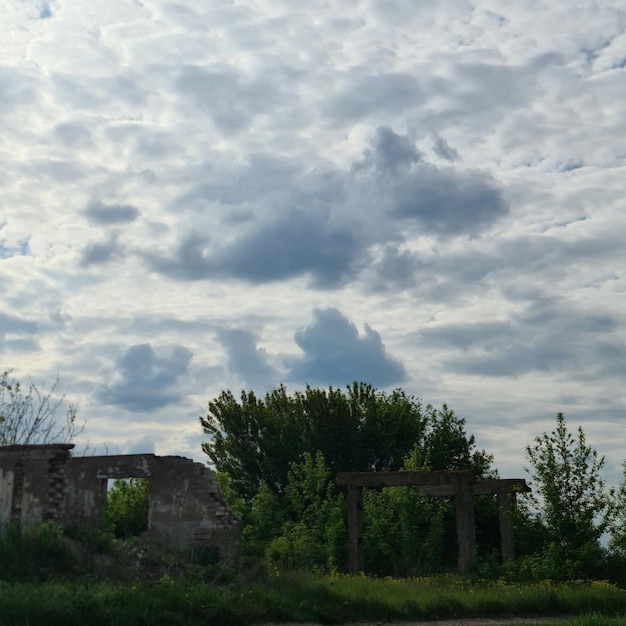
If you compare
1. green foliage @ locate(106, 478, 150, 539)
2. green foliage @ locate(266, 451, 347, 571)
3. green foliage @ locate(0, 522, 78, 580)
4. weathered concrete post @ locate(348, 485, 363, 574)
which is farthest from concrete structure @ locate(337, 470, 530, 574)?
green foliage @ locate(0, 522, 78, 580)

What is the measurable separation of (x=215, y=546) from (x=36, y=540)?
5133mm

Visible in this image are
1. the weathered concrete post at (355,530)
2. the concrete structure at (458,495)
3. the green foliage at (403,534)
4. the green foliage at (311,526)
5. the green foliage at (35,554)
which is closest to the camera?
the green foliage at (35,554)

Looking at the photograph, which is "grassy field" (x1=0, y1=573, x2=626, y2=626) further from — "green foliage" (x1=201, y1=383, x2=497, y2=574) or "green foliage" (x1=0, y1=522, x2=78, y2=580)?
"green foliage" (x1=201, y1=383, x2=497, y2=574)

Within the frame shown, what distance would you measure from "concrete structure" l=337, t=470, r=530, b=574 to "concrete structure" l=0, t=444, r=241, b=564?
4849 millimetres

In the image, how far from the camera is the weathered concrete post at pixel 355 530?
28.6 metres

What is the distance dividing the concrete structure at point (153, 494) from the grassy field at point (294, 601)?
3.65 meters

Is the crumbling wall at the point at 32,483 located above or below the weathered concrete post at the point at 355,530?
above

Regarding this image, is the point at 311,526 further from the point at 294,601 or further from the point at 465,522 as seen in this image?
A: the point at 294,601

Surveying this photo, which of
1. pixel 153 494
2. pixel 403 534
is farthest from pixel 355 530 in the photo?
pixel 153 494

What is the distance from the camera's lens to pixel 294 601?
19547 mm

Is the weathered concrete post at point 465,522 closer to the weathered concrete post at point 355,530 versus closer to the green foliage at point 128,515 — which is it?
the weathered concrete post at point 355,530

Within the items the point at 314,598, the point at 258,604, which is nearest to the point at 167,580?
the point at 258,604

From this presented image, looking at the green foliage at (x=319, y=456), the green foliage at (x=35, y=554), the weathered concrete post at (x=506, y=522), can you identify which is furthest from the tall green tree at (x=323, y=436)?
the green foliage at (x=35, y=554)

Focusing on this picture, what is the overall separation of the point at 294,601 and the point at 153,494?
773 centimetres
